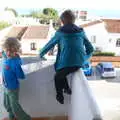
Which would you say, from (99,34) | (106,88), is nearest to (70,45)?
(106,88)

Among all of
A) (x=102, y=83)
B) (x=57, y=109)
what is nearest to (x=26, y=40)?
(x=102, y=83)

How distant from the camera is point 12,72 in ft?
5.25

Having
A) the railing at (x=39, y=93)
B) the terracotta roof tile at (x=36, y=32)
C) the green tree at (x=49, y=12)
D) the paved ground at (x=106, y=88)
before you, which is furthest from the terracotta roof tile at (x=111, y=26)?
the railing at (x=39, y=93)

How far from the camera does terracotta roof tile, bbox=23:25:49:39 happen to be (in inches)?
294

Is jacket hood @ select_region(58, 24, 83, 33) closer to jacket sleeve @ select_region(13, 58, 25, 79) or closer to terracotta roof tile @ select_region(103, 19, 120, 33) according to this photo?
jacket sleeve @ select_region(13, 58, 25, 79)

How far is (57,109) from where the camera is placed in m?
1.86

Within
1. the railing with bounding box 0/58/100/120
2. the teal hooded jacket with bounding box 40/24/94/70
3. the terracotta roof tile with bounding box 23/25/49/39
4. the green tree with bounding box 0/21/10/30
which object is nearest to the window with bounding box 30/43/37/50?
the terracotta roof tile with bounding box 23/25/49/39

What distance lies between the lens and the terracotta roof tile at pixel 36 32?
7.47 metres

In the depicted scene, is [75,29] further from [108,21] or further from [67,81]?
[108,21]

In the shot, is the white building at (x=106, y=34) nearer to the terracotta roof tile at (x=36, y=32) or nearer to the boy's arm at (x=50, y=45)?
the terracotta roof tile at (x=36, y=32)

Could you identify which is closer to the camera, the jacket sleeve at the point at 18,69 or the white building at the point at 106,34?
the jacket sleeve at the point at 18,69

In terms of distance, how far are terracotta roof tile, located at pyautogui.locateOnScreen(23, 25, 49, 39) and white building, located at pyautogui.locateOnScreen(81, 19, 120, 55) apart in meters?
2.21

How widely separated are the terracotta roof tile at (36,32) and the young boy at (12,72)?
18.6 ft

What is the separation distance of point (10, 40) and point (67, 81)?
0.36m
